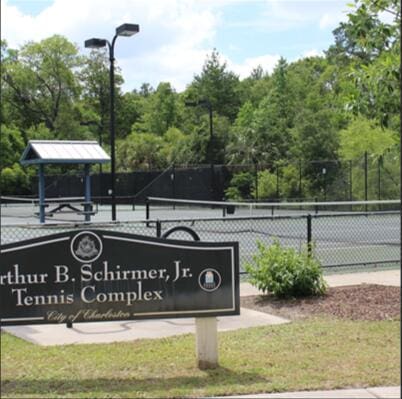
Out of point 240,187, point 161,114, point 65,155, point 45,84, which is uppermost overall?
point 45,84

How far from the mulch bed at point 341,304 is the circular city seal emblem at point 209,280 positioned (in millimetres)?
2590

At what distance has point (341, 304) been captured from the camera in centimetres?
907

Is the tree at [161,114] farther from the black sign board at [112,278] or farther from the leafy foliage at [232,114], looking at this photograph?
the black sign board at [112,278]

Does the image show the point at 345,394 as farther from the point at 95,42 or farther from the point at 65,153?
the point at 65,153

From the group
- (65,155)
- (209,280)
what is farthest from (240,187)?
(209,280)

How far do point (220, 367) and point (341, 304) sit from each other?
3.34 m

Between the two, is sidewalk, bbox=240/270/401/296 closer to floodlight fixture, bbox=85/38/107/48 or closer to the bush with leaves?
floodlight fixture, bbox=85/38/107/48

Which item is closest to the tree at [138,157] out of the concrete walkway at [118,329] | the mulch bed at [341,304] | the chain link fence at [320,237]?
the chain link fence at [320,237]

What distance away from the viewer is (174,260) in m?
6.13

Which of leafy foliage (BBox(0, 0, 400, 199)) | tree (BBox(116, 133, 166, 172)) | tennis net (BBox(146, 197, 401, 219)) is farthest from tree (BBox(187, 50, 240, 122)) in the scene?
tennis net (BBox(146, 197, 401, 219))

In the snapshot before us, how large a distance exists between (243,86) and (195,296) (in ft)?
268

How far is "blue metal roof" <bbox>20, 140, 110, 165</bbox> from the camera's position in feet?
86.5

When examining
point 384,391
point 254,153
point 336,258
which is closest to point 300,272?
point 384,391

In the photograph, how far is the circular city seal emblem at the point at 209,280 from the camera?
6.14 meters
